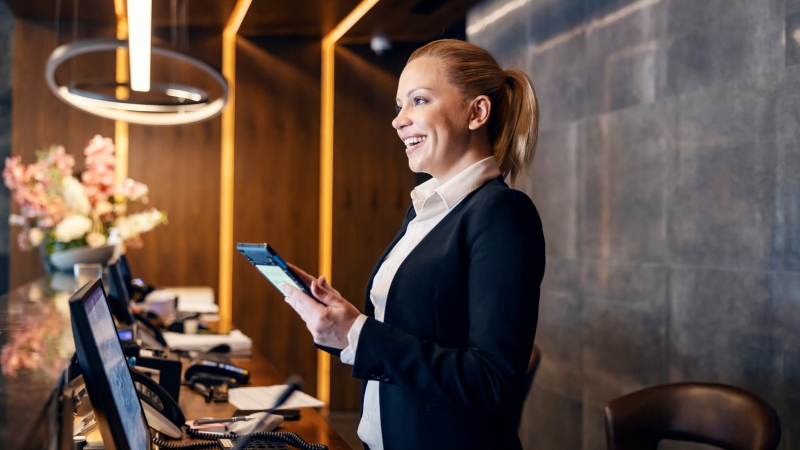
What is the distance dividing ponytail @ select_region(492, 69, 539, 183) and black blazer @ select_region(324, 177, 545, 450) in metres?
0.12

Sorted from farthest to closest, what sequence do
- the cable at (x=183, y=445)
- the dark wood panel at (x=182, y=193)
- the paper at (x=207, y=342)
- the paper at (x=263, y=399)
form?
the dark wood panel at (x=182, y=193) → the paper at (x=207, y=342) → the paper at (x=263, y=399) → the cable at (x=183, y=445)

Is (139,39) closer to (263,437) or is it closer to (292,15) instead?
(263,437)

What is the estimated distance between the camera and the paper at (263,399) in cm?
200

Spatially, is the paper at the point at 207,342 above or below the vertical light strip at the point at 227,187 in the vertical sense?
below

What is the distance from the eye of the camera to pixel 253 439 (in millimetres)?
1617

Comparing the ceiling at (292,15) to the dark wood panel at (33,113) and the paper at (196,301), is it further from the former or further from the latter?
the paper at (196,301)

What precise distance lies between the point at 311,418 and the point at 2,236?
4686 millimetres

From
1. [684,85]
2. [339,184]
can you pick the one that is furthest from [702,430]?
[339,184]

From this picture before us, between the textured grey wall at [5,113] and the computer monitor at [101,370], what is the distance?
205 inches

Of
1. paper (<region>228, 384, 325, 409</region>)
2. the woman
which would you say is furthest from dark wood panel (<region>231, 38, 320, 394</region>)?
the woman

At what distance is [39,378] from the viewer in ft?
3.36

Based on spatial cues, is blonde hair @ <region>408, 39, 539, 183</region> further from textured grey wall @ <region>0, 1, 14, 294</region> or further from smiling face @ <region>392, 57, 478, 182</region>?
textured grey wall @ <region>0, 1, 14, 294</region>

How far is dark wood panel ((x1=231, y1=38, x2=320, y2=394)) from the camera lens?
19.5ft

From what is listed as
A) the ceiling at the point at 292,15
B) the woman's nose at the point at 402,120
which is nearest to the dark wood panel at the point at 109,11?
the ceiling at the point at 292,15
